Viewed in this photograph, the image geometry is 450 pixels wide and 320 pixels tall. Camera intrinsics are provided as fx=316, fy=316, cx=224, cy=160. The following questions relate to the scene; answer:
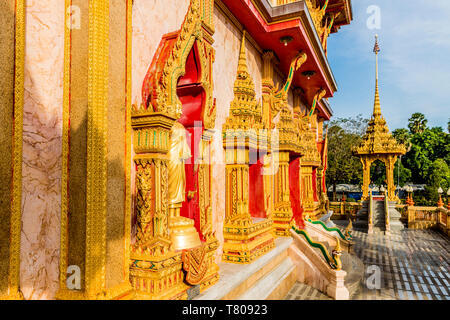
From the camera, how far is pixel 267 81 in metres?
8.09

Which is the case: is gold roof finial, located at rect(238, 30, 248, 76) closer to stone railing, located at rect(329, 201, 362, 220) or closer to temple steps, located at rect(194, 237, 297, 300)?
temple steps, located at rect(194, 237, 297, 300)

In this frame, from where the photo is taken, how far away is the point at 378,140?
21.0 m

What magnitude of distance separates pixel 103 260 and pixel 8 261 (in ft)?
2.35

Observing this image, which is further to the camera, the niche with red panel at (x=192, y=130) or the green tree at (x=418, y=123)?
the green tree at (x=418, y=123)

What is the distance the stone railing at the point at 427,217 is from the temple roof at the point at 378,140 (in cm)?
373

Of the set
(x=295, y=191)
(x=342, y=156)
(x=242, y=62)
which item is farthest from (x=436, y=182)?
(x=242, y=62)

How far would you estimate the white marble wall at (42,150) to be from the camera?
8.66ft

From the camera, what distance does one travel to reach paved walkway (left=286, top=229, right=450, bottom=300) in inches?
272

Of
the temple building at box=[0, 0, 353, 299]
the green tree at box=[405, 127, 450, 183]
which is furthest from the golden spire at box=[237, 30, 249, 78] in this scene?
the green tree at box=[405, 127, 450, 183]

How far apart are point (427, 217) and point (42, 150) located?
21.1 metres

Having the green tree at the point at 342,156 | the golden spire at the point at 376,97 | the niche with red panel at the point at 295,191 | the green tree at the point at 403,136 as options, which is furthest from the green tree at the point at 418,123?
the niche with red panel at the point at 295,191

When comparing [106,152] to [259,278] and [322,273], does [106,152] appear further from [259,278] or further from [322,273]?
[322,273]

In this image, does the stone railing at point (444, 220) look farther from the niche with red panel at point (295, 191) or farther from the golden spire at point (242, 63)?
the golden spire at point (242, 63)
